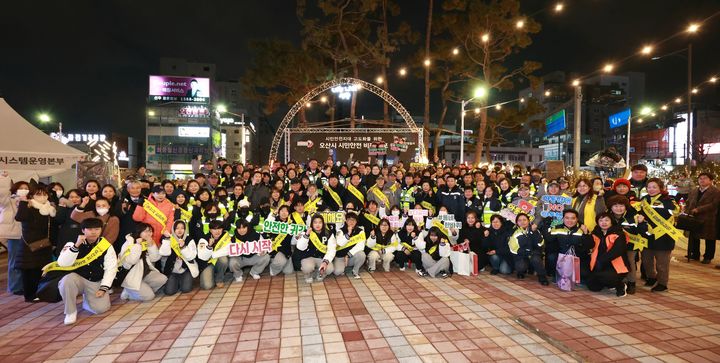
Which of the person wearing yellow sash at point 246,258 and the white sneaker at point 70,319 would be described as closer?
the white sneaker at point 70,319

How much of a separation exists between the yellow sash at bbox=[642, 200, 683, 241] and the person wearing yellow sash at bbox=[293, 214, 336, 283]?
17.7 feet

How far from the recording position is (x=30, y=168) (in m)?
8.23

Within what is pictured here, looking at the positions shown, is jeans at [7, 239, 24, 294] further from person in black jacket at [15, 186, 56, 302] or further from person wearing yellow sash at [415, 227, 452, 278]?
person wearing yellow sash at [415, 227, 452, 278]

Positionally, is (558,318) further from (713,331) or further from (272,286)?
(272,286)

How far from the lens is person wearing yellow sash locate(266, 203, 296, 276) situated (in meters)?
7.43

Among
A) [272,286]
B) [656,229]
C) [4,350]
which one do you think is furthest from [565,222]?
[4,350]

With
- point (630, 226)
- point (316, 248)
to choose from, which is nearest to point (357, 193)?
point (316, 248)

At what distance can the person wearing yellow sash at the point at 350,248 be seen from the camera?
24.3 ft

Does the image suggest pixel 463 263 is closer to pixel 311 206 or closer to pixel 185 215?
pixel 311 206

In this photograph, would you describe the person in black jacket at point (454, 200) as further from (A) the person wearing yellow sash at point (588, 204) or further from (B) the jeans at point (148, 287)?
(B) the jeans at point (148, 287)

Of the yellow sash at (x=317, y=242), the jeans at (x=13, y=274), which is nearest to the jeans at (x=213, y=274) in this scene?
the yellow sash at (x=317, y=242)

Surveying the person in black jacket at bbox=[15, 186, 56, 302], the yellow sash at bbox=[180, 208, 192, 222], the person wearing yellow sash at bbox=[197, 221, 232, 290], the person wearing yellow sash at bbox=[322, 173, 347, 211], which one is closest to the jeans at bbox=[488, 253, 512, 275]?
the person wearing yellow sash at bbox=[322, 173, 347, 211]

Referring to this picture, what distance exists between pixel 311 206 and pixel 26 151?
5991 mm

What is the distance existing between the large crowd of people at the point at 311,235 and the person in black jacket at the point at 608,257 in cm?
2
